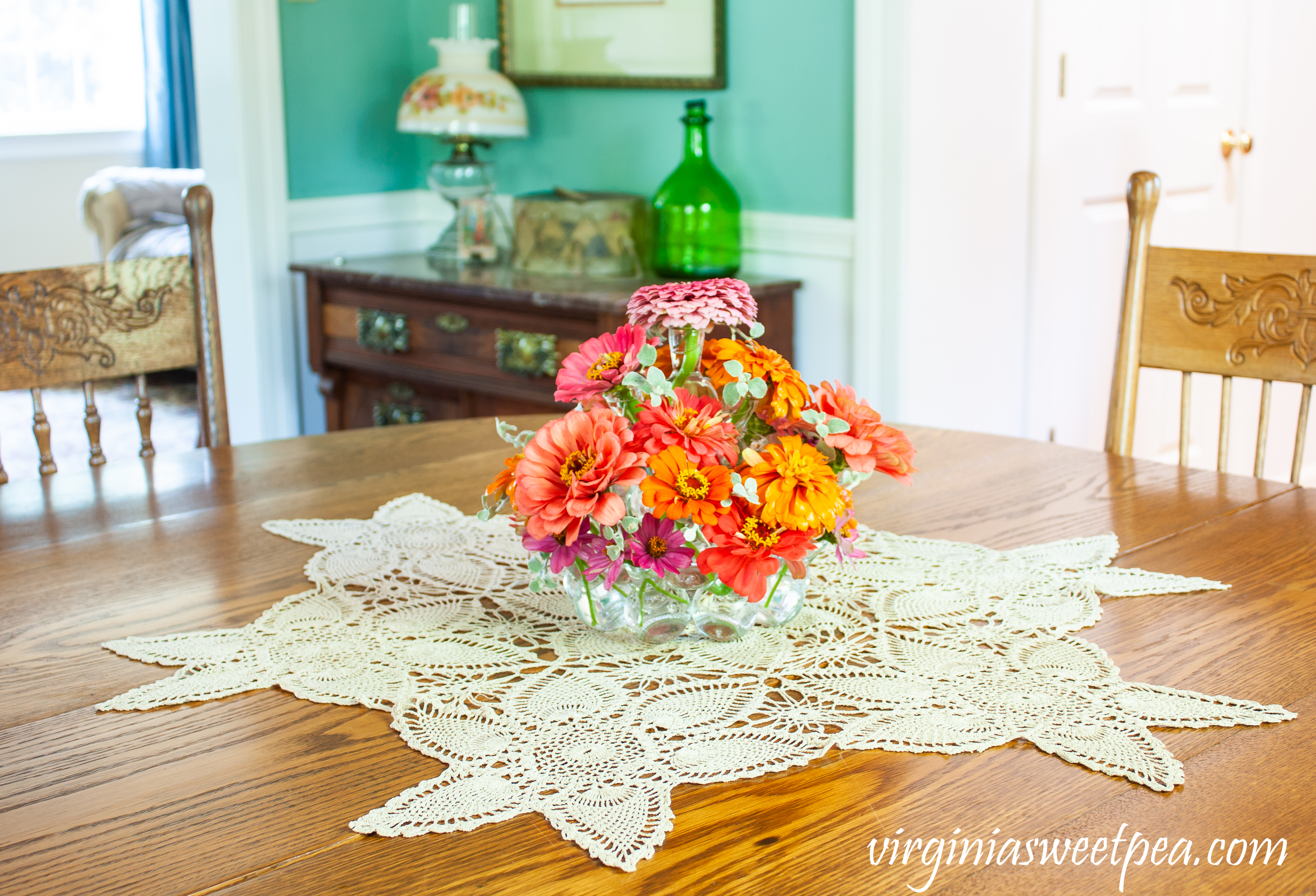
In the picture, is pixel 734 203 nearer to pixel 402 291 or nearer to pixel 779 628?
pixel 402 291

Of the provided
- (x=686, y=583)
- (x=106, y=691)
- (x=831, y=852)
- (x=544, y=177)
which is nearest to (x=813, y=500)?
(x=686, y=583)

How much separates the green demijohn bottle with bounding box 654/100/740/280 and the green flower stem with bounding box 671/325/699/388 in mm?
1639

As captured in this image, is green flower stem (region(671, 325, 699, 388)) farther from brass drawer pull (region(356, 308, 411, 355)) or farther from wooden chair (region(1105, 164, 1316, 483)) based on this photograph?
brass drawer pull (region(356, 308, 411, 355))

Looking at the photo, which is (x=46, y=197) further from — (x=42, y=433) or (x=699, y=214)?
(x=42, y=433)

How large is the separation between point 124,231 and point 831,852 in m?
5.07

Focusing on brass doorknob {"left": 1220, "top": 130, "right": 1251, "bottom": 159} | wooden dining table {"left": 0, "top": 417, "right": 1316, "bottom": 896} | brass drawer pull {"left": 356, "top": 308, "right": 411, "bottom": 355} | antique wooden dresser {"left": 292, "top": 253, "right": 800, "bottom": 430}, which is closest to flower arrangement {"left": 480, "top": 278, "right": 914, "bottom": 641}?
wooden dining table {"left": 0, "top": 417, "right": 1316, "bottom": 896}

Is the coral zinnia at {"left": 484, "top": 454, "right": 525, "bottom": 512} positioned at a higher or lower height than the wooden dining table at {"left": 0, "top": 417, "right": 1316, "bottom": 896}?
higher

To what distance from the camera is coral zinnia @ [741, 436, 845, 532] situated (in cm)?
79

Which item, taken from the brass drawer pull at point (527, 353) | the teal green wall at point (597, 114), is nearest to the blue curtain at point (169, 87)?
the teal green wall at point (597, 114)

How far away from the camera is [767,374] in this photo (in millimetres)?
847

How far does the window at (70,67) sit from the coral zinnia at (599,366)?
631 cm

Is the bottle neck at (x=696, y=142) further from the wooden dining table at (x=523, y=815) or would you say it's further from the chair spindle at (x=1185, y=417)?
the wooden dining table at (x=523, y=815)

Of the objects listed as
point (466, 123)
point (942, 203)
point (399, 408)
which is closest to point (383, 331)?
point (399, 408)

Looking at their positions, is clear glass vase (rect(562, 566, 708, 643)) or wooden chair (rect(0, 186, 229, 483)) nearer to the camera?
clear glass vase (rect(562, 566, 708, 643))
